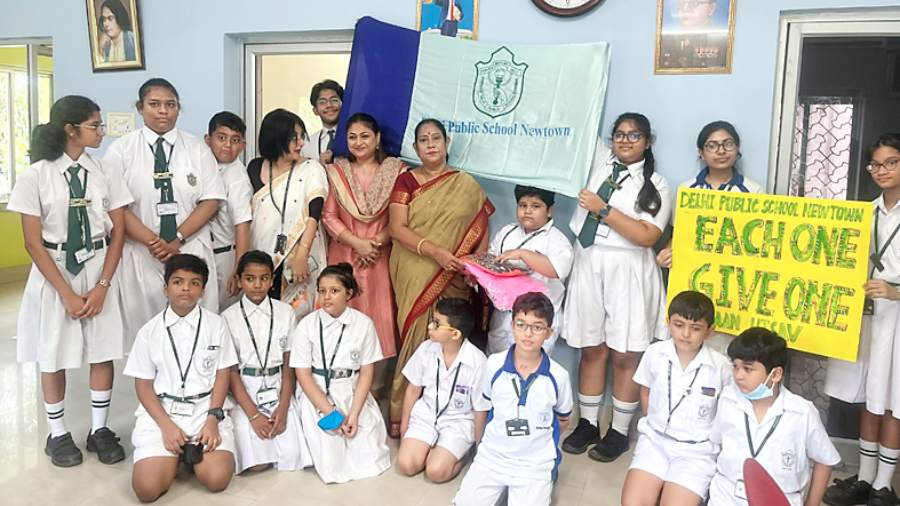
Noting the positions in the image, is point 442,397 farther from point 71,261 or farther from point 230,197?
point 71,261

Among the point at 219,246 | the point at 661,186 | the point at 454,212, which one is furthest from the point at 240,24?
the point at 661,186

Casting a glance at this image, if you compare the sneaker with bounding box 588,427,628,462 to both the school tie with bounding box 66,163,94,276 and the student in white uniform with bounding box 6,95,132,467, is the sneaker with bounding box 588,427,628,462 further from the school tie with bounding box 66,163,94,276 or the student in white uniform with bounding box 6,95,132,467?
the school tie with bounding box 66,163,94,276

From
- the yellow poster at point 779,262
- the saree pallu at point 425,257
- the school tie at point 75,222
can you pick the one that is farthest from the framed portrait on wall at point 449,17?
the school tie at point 75,222

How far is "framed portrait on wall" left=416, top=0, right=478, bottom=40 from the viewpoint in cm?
342

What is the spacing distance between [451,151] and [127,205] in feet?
4.61

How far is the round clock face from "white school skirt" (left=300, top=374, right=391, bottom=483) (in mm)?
1842

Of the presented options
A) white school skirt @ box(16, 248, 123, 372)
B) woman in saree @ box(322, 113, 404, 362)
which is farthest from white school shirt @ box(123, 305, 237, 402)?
woman in saree @ box(322, 113, 404, 362)

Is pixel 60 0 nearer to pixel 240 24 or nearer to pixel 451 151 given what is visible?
pixel 240 24

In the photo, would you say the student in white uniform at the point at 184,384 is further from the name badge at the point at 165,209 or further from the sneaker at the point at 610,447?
the sneaker at the point at 610,447

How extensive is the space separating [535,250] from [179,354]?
1434mm

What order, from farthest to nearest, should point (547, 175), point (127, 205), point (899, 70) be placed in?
point (899, 70) → point (547, 175) → point (127, 205)

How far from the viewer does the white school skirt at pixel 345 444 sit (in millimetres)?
2705

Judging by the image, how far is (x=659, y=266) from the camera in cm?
301

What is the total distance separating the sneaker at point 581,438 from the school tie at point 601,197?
77cm
